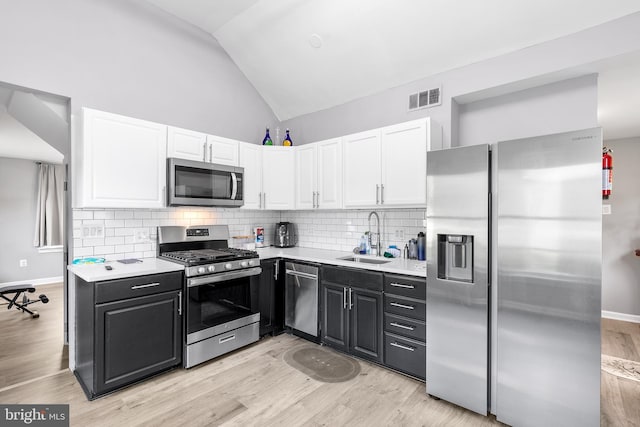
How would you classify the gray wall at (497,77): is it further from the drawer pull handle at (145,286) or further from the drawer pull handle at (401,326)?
the drawer pull handle at (145,286)

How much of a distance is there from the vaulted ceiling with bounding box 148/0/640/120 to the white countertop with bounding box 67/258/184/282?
2.55 meters

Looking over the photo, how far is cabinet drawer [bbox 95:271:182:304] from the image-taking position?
2.32m

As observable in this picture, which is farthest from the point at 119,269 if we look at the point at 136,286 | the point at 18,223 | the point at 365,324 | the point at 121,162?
the point at 18,223

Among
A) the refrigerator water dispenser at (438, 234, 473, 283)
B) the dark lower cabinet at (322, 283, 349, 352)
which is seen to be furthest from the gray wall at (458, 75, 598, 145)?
the dark lower cabinet at (322, 283, 349, 352)

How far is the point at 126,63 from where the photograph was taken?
305cm

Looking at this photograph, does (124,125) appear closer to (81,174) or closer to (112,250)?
(81,174)

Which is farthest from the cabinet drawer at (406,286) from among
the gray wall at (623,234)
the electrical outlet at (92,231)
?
the gray wall at (623,234)

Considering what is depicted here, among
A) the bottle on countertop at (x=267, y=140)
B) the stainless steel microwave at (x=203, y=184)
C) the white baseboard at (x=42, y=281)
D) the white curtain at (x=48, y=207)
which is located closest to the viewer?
the stainless steel microwave at (x=203, y=184)

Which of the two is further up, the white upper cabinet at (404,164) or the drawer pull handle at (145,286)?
the white upper cabinet at (404,164)

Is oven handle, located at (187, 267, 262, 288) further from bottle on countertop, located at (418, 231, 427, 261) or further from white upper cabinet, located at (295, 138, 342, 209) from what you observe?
bottle on countertop, located at (418, 231, 427, 261)

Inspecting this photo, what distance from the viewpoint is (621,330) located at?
158 inches

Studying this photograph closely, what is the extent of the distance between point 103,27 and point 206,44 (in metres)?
1.06

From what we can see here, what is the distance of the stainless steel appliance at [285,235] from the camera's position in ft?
13.8

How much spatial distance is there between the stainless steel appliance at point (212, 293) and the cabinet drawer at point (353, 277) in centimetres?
74
